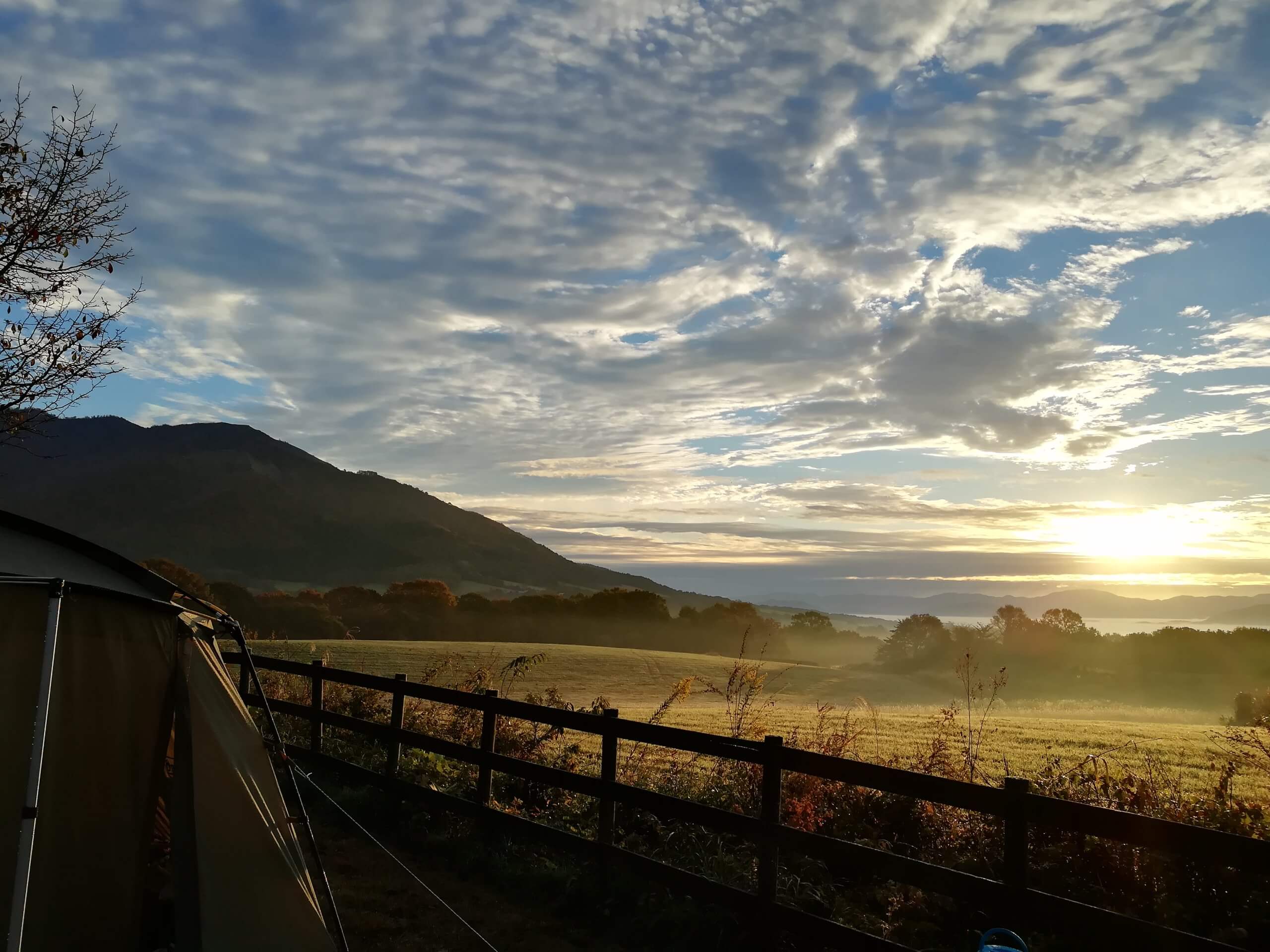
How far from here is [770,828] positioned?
6348 millimetres

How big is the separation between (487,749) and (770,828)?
137 inches

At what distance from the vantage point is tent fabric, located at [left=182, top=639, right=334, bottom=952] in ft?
18.8

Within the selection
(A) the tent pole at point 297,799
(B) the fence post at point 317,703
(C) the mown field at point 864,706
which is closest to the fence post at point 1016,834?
(C) the mown field at point 864,706

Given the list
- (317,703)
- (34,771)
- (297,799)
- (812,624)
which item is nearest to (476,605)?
(812,624)

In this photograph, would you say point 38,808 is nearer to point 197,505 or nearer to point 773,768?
point 773,768

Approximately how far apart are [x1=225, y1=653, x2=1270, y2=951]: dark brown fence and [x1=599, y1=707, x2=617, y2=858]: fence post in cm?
1

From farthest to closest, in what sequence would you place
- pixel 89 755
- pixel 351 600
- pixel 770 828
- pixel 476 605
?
pixel 476 605
pixel 351 600
pixel 770 828
pixel 89 755

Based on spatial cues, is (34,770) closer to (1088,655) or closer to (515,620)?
(1088,655)

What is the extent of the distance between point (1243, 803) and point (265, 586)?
145360 mm

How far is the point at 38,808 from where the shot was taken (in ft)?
17.1

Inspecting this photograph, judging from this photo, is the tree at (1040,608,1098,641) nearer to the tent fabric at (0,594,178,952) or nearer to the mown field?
the mown field

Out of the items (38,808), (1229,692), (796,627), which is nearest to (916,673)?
(1229,692)

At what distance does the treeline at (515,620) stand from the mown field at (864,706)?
38.6ft

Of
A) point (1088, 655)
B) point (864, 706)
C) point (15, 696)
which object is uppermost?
point (15, 696)
